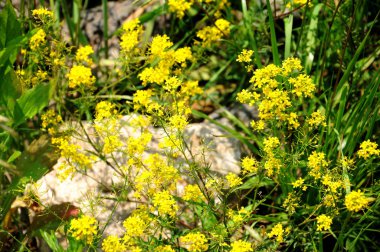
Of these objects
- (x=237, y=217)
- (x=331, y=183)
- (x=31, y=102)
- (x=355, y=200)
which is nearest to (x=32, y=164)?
(x=31, y=102)

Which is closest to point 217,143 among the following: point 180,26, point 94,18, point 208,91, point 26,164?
point 208,91

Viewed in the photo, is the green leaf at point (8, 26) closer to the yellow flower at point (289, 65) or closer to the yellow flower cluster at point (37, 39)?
the yellow flower cluster at point (37, 39)

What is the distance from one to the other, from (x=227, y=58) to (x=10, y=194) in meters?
1.92

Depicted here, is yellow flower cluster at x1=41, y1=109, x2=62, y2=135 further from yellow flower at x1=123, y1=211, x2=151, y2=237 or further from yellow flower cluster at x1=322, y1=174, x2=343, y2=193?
yellow flower cluster at x1=322, y1=174, x2=343, y2=193

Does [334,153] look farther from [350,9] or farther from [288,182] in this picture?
[350,9]

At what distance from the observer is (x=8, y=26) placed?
Result: 10.2 feet

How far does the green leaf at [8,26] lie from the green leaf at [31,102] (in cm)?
34

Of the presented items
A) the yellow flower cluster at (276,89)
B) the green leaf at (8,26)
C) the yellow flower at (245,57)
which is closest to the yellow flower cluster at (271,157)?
the yellow flower cluster at (276,89)

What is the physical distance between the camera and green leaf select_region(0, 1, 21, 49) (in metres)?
3.10

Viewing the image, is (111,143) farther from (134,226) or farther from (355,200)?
(355,200)

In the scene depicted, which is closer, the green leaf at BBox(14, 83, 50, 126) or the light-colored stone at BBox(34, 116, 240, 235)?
the green leaf at BBox(14, 83, 50, 126)

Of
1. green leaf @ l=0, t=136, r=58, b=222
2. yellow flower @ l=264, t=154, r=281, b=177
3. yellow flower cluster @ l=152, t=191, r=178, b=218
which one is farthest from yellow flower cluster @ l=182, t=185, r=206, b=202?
green leaf @ l=0, t=136, r=58, b=222

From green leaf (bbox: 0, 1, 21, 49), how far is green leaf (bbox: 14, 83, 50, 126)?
1.11ft

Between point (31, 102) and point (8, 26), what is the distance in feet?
1.54
